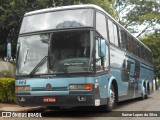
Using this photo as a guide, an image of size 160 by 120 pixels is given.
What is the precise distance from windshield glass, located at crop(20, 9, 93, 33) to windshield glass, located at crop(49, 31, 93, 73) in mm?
320

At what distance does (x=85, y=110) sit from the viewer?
14234mm

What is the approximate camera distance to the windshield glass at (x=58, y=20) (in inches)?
469

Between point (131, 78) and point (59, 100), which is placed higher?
point (131, 78)

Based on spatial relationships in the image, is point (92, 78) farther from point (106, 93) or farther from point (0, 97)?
point (0, 97)

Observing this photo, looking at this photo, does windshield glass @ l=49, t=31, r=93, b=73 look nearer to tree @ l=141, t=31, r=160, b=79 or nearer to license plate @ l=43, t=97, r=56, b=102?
license plate @ l=43, t=97, r=56, b=102

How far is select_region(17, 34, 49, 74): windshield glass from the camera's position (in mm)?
11703

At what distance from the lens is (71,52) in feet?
38.2

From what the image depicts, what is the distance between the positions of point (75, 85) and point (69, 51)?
3.78 feet

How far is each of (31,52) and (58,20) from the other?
4.54 ft

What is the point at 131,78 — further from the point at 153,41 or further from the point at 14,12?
the point at 153,41

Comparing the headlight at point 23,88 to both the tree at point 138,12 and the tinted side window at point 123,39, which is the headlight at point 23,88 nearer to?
the tinted side window at point 123,39

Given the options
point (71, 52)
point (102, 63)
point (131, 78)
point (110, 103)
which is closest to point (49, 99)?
point (71, 52)

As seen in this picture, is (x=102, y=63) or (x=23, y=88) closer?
(x=23, y=88)

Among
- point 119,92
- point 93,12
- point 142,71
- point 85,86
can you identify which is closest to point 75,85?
point 85,86
